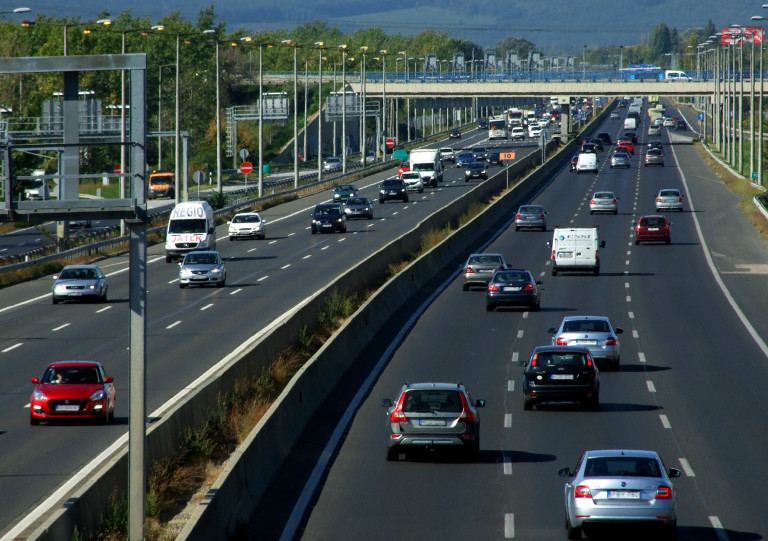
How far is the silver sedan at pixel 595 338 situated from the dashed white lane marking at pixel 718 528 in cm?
1459

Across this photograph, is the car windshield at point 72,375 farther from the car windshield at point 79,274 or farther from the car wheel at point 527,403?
the car windshield at point 79,274

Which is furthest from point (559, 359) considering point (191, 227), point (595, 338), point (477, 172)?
point (477, 172)

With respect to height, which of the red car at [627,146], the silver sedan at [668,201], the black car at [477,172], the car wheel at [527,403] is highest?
the red car at [627,146]

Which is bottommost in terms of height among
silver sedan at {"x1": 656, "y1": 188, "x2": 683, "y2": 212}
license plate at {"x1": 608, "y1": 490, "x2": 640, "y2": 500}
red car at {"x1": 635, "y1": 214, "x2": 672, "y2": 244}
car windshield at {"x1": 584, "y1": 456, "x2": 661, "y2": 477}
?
license plate at {"x1": 608, "y1": 490, "x2": 640, "y2": 500}

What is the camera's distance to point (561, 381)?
27719mm

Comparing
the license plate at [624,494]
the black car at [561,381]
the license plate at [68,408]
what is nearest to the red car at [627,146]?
the black car at [561,381]

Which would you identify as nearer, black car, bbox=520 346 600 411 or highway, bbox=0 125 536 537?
highway, bbox=0 125 536 537

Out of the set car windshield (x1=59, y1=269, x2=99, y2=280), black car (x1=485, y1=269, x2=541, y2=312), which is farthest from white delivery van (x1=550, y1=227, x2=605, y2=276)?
car windshield (x1=59, y1=269, x2=99, y2=280)

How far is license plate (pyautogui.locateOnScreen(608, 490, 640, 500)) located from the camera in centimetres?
1709

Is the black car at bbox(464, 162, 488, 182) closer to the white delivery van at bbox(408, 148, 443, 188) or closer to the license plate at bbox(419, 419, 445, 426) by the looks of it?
the white delivery van at bbox(408, 148, 443, 188)

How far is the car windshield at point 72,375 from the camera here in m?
26.3

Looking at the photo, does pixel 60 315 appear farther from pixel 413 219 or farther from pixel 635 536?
pixel 413 219

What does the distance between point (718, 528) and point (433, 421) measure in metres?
6.07

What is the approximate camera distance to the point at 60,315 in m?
44.3
